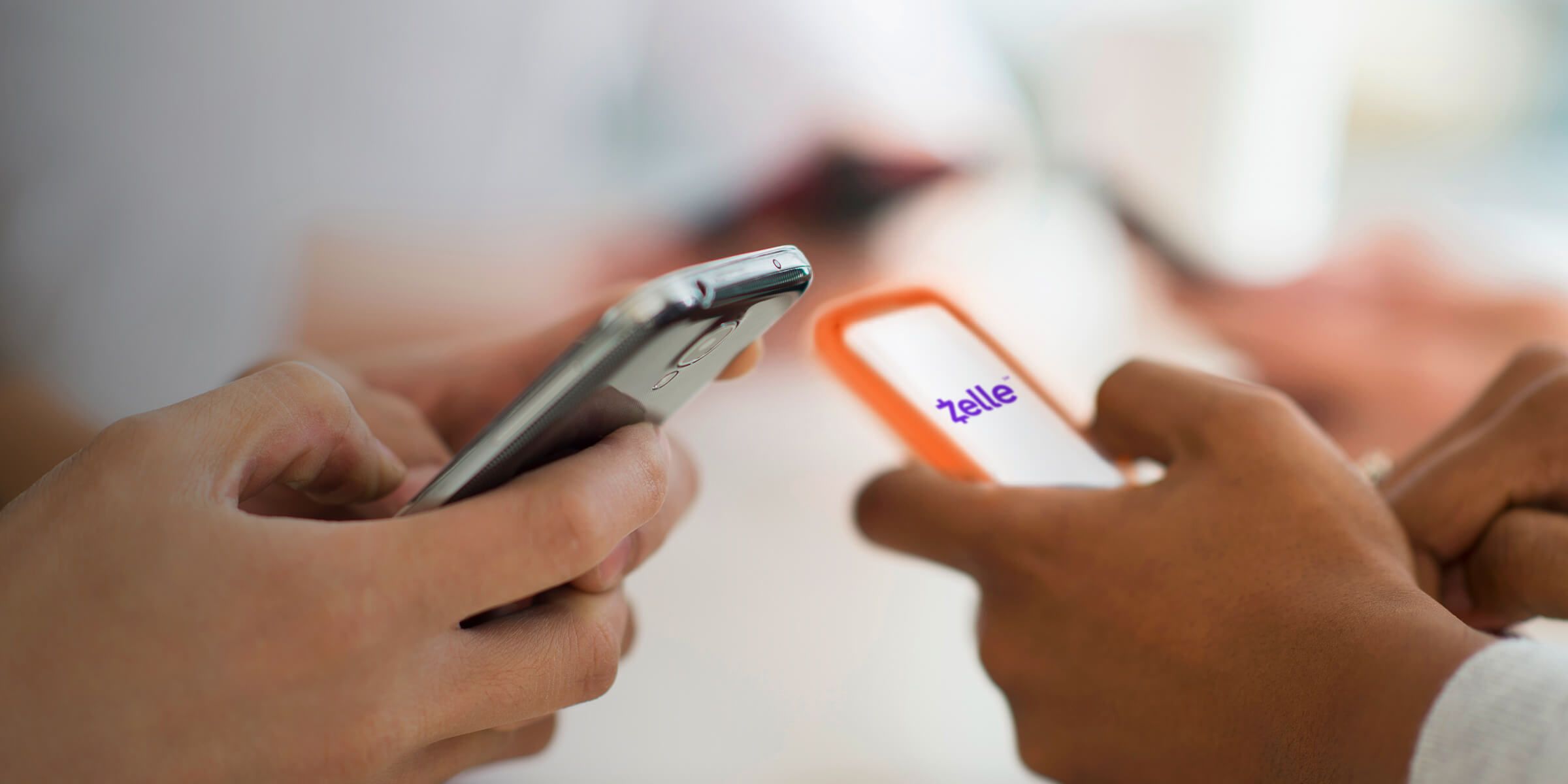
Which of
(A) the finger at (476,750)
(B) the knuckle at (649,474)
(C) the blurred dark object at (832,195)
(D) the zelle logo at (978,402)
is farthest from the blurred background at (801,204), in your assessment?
(B) the knuckle at (649,474)

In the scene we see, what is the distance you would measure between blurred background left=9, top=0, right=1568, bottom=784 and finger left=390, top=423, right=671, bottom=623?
0.47 metres

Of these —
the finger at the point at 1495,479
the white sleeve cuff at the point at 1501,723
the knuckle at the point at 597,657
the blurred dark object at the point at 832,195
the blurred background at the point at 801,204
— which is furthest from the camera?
the blurred dark object at the point at 832,195

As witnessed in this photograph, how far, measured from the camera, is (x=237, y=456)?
0.34m

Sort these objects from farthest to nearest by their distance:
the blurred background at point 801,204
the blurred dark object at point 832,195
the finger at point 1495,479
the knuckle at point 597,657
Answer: the blurred dark object at point 832,195, the blurred background at point 801,204, the finger at point 1495,479, the knuckle at point 597,657

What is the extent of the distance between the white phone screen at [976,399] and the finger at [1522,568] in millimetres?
200

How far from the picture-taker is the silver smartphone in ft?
1.01

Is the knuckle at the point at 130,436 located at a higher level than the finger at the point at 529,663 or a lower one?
higher

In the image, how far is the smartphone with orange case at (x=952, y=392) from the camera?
548mm

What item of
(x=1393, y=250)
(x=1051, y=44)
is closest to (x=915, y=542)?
(x=1051, y=44)

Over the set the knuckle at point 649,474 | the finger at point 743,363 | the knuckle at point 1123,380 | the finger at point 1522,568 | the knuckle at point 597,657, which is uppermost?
the knuckle at point 649,474

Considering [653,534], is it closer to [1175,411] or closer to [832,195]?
[1175,411]

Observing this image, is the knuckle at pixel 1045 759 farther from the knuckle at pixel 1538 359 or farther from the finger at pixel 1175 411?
the knuckle at pixel 1538 359

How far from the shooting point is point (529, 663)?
381mm

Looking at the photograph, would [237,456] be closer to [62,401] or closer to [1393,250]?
[62,401]
